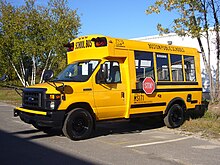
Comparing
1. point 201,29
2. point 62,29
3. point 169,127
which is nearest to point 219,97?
point 201,29

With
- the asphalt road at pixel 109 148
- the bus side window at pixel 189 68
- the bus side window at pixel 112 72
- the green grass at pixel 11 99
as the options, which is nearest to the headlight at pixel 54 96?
the asphalt road at pixel 109 148

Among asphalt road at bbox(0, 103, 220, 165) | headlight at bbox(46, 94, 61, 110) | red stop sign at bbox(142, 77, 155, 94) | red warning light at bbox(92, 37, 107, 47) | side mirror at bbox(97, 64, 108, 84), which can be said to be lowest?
asphalt road at bbox(0, 103, 220, 165)

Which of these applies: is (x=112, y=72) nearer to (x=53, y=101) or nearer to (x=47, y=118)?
(x=53, y=101)

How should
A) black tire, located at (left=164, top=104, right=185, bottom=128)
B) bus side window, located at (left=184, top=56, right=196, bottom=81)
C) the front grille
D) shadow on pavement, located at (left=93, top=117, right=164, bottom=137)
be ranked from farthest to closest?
1. bus side window, located at (left=184, top=56, right=196, bottom=81)
2. black tire, located at (left=164, top=104, right=185, bottom=128)
3. shadow on pavement, located at (left=93, top=117, right=164, bottom=137)
4. the front grille

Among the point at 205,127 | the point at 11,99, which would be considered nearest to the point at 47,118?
the point at 205,127

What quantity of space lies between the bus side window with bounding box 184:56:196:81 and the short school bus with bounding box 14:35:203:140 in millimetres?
17

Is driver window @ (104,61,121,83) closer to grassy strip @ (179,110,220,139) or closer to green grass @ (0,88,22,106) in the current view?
grassy strip @ (179,110,220,139)

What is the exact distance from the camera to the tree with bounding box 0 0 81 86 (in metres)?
23.0

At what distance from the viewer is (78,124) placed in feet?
27.3

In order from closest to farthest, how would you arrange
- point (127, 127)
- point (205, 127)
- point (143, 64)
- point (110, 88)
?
1. point (110, 88)
2. point (143, 64)
3. point (205, 127)
4. point (127, 127)

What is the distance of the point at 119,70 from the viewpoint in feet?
29.8

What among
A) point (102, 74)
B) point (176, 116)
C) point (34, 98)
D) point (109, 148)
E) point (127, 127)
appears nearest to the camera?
point (109, 148)

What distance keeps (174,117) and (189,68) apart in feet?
5.89

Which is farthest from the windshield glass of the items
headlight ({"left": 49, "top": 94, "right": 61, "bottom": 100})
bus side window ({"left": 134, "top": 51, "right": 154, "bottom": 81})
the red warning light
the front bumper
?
bus side window ({"left": 134, "top": 51, "right": 154, "bottom": 81})
